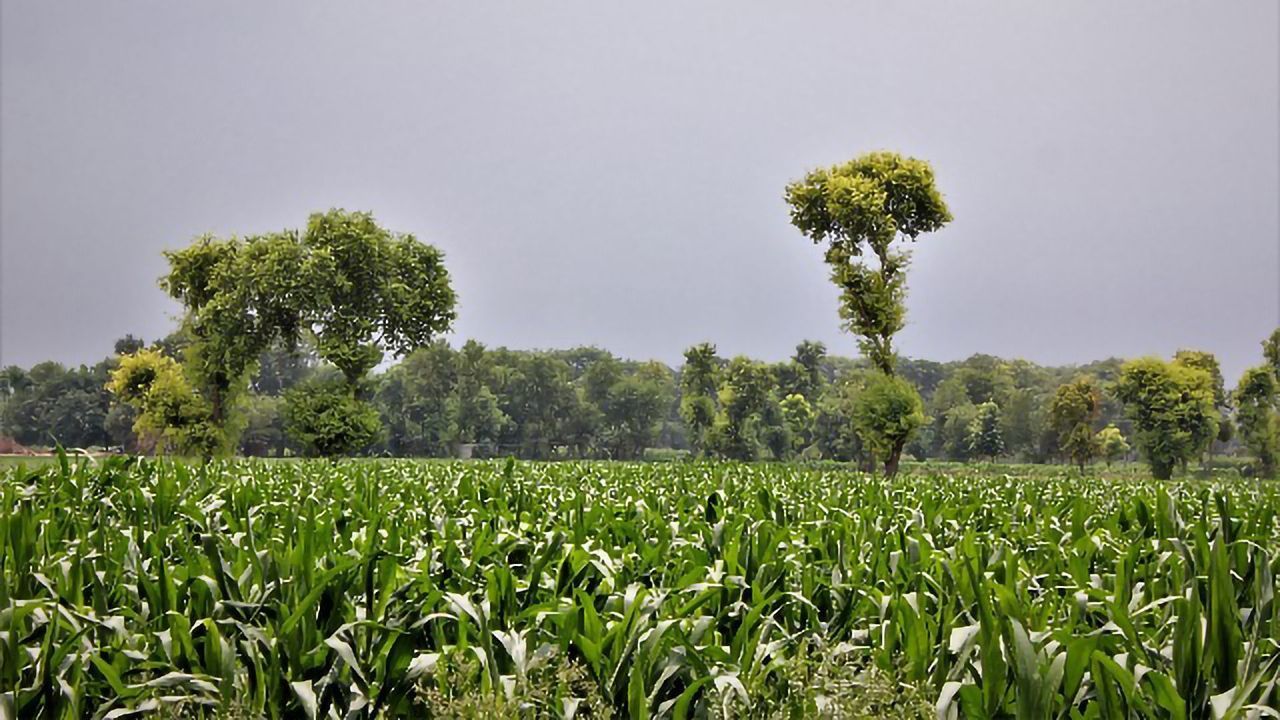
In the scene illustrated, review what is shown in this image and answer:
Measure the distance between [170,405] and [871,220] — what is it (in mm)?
34041

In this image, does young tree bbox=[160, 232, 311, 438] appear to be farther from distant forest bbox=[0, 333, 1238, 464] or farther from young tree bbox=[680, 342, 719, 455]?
distant forest bbox=[0, 333, 1238, 464]

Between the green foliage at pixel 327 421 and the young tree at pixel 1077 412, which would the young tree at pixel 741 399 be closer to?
the young tree at pixel 1077 412

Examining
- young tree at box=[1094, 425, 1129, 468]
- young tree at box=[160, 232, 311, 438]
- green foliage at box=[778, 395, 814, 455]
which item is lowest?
young tree at box=[1094, 425, 1129, 468]

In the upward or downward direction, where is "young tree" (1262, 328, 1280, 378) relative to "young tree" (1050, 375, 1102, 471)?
upward

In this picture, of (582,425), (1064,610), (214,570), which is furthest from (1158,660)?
(582,425)

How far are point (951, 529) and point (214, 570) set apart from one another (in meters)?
6.81

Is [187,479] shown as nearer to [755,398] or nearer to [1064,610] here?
[1064,610]

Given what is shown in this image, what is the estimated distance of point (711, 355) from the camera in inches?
2648

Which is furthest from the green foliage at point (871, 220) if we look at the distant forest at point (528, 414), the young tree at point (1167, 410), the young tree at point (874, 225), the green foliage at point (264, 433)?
the green foliage at point (264, 433)

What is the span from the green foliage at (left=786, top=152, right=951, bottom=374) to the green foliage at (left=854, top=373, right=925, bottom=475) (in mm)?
1665

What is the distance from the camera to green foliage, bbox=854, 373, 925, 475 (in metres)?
35.4

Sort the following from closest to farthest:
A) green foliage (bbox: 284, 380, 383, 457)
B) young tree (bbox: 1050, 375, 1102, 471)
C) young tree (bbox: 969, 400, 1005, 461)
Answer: green foliage (bbox: 284, 380, 383, 457)
young tree (bbox: 1050, 375, 1102, 471)
young tree (bbox: 969, 400, 1005, 461)

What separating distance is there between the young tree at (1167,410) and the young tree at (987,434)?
2744 cm

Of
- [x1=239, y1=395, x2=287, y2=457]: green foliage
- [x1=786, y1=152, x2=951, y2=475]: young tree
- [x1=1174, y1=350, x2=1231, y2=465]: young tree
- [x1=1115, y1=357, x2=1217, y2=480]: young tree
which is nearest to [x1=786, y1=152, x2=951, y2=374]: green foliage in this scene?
[x1=786, y1=152, x2=951, y2=475]: young tree
